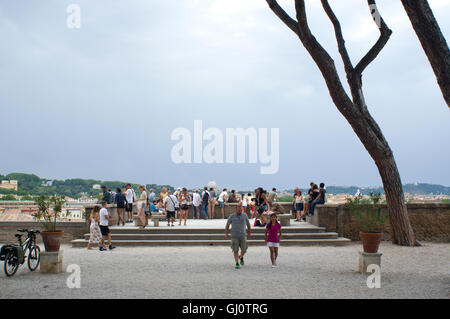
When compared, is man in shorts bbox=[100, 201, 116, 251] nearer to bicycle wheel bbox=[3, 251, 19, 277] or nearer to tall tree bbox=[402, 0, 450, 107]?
bicycle wheel bbox=[3, 251, 19, 277]

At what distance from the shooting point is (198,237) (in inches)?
643

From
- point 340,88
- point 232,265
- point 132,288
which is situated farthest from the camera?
point 340,88

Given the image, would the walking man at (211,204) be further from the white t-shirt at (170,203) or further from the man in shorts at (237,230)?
the man in shorts at (237,230)

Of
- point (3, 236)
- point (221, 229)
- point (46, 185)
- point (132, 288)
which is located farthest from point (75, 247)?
point (46, 185)

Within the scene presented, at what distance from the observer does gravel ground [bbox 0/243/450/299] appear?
8070 millimetres

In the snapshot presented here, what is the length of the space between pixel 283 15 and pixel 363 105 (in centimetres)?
411

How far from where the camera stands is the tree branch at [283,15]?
558 inches

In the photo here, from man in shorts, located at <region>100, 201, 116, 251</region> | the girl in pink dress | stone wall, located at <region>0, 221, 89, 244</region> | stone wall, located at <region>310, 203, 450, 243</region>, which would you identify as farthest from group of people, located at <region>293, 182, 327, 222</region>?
stone wall, located at <region>0, 221, 89, 244</region>

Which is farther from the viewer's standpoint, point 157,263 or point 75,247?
point 75,247

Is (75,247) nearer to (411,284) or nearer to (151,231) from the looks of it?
(151,231)

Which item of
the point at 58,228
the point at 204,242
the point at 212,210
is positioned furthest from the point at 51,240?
the point at 212,210

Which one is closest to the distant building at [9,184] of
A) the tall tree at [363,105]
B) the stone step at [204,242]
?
the stone step at [204,242]
